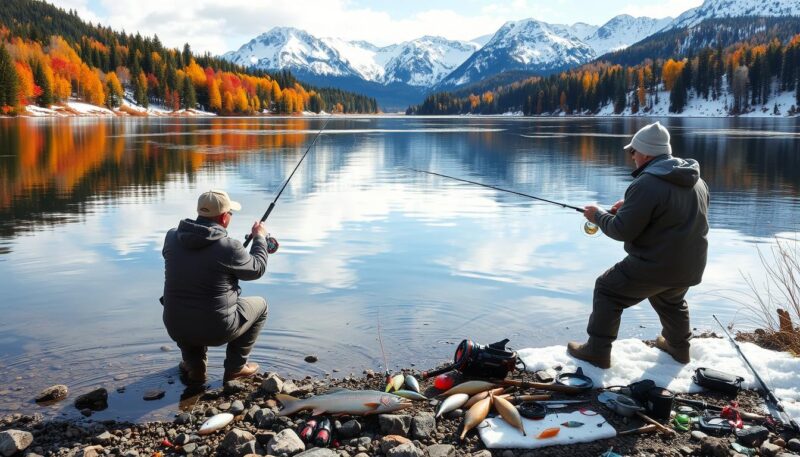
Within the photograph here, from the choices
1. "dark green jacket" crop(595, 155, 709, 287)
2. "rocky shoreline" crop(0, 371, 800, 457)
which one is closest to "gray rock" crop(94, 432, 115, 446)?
"rocky shoreline" crop(0, 371, 800, 457)

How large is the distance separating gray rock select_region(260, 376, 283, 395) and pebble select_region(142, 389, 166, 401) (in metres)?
0.97

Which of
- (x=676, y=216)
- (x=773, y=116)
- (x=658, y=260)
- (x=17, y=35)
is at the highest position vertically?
(x=17, y=35)

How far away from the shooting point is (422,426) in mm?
5094

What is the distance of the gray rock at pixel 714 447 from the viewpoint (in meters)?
4.69

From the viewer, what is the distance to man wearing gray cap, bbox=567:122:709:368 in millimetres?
5535

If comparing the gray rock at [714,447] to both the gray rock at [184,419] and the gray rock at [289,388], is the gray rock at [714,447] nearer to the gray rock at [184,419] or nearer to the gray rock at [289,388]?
the gray rock at [289,388]

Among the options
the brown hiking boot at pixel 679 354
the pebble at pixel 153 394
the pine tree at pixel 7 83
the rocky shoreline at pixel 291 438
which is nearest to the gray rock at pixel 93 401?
the rocky shoreline at pixel 291 438

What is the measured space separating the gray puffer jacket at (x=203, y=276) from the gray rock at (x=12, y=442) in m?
1.43

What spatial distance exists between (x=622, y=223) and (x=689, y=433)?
5.86 ft

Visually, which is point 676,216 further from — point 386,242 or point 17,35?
point 17,35

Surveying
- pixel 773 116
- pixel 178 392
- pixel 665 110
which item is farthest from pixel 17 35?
pixel 178 392

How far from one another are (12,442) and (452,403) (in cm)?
341

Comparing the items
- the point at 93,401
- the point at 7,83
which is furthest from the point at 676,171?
the point at 7,83

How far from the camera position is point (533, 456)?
187 inches
